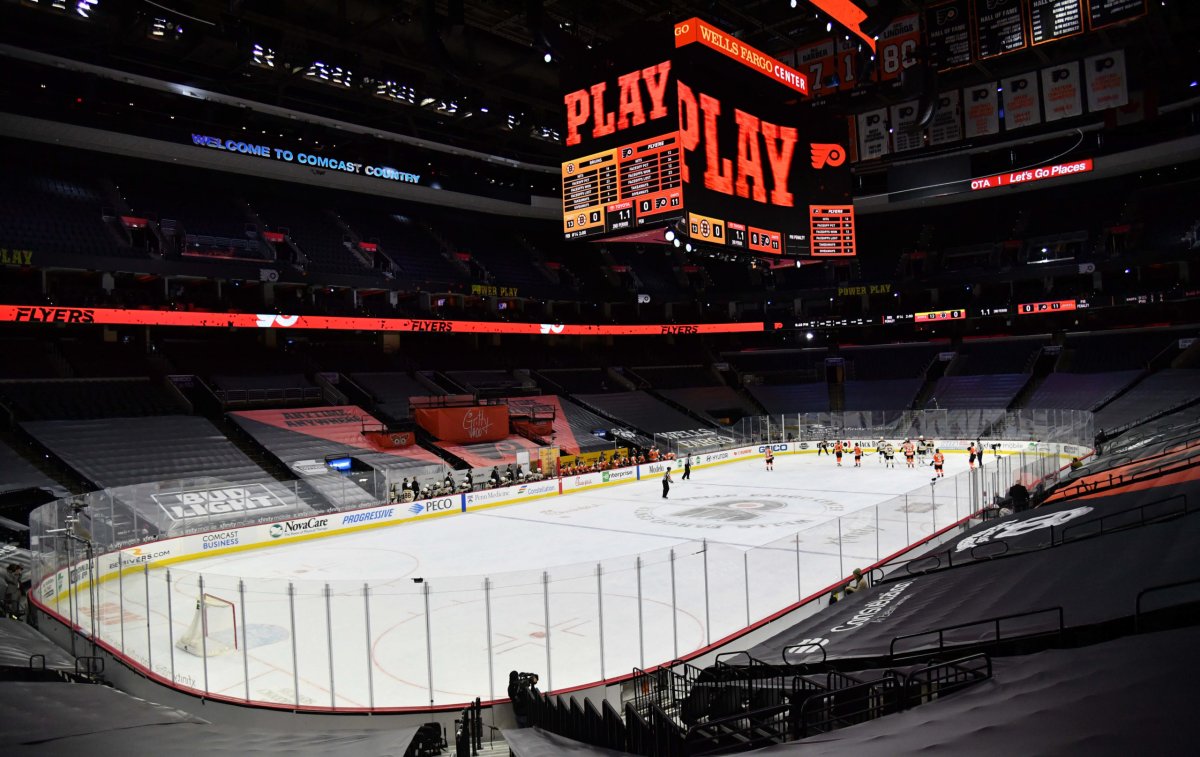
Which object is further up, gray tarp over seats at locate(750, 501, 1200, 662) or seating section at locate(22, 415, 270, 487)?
seating section at locate(22, 415, 270, 487)

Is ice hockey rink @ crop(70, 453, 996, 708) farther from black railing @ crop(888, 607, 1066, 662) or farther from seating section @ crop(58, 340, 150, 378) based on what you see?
seating section @ crop(58, 340, 150, 378)

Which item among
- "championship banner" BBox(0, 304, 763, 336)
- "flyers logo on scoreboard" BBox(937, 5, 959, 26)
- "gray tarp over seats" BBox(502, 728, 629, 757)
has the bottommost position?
"gray tarp over seats" BBox(502, 728, 629, 757)

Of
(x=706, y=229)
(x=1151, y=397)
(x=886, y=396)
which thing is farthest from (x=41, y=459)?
(x=1151, y=397)

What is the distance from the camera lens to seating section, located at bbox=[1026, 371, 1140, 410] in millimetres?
39750

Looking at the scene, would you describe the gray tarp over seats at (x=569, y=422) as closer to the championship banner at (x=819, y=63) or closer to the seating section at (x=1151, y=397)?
the championship banner at (x=819, y=63)

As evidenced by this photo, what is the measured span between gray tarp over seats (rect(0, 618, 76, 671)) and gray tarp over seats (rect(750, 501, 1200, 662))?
9065mm

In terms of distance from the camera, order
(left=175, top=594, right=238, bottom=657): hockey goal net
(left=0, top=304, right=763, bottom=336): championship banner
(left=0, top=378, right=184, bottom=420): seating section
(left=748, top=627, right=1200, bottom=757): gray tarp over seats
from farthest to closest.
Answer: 1. (left=0, top=304, right=763, bottom=336): championship banner
2. (left=0, top=378, right=184, bottom=420): seating section
3. (left=175, top=594, right=238, bottom=657): hockey goal net
4. (left=748, top=627, right=1200, bottom=757): gray tarp over seats

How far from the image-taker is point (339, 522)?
2338cm

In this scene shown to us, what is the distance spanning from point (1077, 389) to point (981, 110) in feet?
65.0

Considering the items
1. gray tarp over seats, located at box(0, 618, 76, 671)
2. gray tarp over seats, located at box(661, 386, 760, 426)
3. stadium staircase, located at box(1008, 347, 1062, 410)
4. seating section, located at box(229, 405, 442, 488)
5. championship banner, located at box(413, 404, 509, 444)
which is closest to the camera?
gray tarp over seats, located at box(0, 618, 76, 671)

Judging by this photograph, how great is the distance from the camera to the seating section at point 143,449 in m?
24.3

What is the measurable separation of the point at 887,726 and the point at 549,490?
26193 mm

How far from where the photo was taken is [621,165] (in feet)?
72.8

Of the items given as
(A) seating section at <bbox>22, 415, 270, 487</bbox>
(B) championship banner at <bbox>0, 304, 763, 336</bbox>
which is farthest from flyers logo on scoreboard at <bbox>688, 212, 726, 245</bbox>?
(A) seating section at <bbox>22, 415, 270, 487</bbox>
